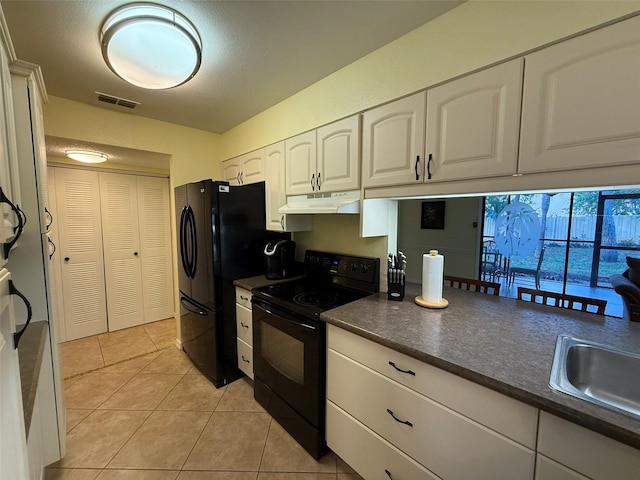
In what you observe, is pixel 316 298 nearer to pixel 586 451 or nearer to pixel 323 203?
pixel 323 203

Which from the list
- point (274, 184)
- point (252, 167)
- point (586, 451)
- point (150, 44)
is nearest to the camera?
point (586, 451)

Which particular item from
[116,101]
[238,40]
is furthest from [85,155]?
[238,40]

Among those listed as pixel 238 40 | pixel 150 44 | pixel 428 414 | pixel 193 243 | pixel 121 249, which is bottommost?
pixel 428 414

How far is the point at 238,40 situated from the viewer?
1.53 metres

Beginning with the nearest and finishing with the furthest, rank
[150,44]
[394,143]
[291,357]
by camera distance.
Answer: [150,44], [394,143], [291,357]

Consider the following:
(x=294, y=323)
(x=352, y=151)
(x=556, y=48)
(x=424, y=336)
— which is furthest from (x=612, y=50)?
(x=294, y=323)

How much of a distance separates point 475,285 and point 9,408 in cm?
225

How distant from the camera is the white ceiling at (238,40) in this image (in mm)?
1297

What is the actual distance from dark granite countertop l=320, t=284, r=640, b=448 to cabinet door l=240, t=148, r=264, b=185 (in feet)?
5.03

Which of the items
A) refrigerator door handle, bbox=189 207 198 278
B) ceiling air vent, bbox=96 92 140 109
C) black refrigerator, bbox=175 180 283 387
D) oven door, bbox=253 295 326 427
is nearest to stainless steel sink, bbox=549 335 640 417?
oven door, bbox=253 295 326 427

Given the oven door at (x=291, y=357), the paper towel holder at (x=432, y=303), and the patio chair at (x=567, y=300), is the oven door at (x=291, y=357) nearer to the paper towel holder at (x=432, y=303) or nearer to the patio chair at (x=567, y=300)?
the paper towel holder at (x=432, y=303)

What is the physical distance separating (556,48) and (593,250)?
3.00 meters

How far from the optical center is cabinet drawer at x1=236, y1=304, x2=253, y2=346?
218 cm

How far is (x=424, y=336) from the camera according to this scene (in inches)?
46.6
